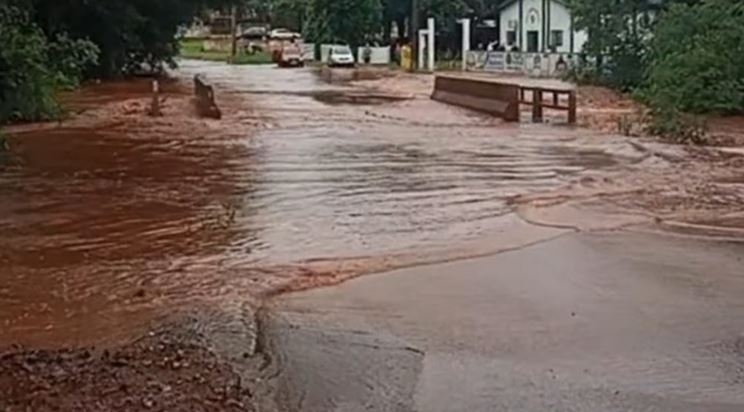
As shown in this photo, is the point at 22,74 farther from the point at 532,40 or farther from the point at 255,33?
the point at 255,33

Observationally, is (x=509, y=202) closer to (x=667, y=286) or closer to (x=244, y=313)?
(x=667, y=286)

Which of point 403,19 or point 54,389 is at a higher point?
point 403,19

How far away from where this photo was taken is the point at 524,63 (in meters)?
65.8

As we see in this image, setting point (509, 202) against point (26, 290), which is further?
point (509, 202)

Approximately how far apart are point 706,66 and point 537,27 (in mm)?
43505

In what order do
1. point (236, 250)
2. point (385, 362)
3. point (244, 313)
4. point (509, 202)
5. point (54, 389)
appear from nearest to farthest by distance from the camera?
1. point (54, 389)
2. point (385, 362)
3. point (244, 313)
4. point (236, 250)
5. point (509, 202)

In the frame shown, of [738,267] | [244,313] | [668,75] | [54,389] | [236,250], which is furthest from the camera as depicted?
[668,75]

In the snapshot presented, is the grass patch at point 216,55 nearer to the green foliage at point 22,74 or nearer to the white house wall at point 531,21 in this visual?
the white house wall at point 531,21

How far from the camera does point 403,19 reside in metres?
89.6

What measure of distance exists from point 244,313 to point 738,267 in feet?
16.0

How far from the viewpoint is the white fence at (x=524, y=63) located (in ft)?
196

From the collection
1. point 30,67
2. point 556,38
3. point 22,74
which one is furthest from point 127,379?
Answer: point 556,38

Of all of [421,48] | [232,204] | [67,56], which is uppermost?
[421,48]

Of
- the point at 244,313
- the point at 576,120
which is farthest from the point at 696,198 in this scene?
the point at 576,120
